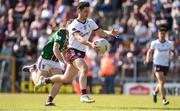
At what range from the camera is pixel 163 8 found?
108 feet

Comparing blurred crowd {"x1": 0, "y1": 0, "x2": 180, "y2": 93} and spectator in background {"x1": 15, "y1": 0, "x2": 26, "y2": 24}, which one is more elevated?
spectator in background {"x1": 15, "y1": 0, "x2": 26, "y2": 24}

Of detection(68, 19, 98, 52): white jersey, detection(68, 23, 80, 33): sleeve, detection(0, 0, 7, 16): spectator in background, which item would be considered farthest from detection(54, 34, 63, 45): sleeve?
detection(0, 0, 7, 16): spectator in background

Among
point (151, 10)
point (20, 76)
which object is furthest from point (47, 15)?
point (151, 10)

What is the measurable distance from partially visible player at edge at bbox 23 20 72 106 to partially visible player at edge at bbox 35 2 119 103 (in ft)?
0.80

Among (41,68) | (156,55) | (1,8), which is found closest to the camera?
(41,68)

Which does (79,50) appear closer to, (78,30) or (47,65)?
(78,30)

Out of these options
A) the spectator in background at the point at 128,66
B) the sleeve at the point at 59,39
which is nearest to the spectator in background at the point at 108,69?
the spectator in background at the point at 128,66

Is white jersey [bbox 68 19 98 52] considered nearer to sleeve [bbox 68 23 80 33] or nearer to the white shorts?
sleeve [bbox 68 23 80 33]

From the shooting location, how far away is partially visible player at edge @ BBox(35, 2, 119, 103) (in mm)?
17406

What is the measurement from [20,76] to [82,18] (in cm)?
1756

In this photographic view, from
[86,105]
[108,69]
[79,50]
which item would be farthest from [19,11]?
[79,50]

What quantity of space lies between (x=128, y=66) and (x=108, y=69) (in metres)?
1.01

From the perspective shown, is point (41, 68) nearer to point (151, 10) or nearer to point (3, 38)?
point (151, 10)

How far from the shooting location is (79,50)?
1788 cm
